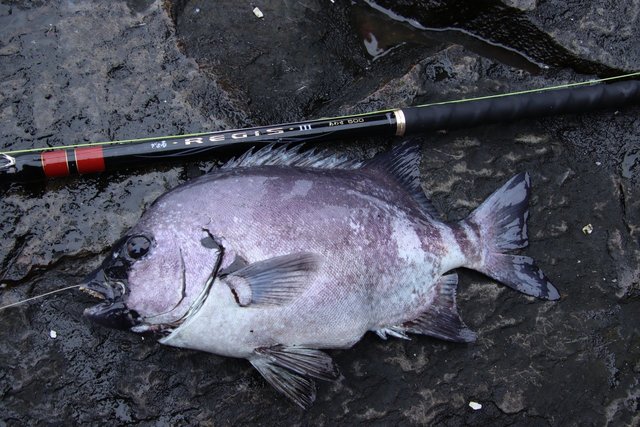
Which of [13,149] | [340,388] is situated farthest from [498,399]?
[13,149]

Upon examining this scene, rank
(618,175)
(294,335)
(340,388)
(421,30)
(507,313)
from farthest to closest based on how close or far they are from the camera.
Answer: (421,30) → (618,175) → (507,313) → (340,388) → (294,335)

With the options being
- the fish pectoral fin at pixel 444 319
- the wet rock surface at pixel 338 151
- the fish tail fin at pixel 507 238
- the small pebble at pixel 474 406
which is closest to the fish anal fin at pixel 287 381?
the wet rock surface at pixel 338 151

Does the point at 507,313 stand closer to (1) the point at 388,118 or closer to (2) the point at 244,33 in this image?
(1) the point at 388,118

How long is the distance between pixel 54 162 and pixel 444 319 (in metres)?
2.06

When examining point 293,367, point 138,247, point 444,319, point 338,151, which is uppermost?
point 138,247

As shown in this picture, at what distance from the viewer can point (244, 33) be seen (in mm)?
3549

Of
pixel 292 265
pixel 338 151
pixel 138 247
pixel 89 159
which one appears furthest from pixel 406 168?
pixel 89 159

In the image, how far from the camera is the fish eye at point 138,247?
2604 millimetres

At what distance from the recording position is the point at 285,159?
9.75 feet

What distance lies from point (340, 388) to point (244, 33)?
2.09 metres

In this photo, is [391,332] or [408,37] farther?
[408,37]

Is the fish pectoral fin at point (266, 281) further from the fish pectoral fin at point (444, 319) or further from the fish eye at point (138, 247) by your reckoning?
the fish pectoral fin at point (444, 319)

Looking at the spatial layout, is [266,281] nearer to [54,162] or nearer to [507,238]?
[54,162]

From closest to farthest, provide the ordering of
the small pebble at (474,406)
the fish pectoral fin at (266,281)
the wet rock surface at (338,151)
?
the fish pectoral fin at (266,281) < the wet rock surface at (338,151) < the small pebble at (474,406)
